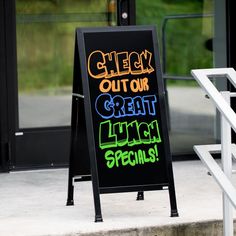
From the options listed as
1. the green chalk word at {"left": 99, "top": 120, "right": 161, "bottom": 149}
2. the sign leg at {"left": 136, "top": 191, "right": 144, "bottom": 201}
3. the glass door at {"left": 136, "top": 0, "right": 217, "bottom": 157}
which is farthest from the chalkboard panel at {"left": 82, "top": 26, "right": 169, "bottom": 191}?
the glass door at {"left": 136, "top": 0, "right": 217, "bottom": 157}

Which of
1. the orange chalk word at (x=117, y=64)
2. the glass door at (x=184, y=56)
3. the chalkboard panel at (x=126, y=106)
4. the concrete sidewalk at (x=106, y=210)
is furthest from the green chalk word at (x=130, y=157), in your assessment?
the glass door at (x=184, y=56)

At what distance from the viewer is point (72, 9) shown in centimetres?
727

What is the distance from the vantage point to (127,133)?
5449 millimetres

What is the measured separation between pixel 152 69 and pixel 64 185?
1.57m

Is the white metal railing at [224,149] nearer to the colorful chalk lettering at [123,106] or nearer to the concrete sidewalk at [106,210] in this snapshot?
the concrete sidewalk at [106,210]

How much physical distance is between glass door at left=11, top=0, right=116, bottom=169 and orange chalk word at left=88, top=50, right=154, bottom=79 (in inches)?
74.2

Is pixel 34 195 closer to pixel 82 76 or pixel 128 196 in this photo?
pixel 128 196

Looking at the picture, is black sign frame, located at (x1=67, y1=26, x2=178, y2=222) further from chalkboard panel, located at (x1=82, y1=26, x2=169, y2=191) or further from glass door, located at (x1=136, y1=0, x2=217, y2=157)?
glass door, located at (x1=136, y1=0, x2=217, y2=157)

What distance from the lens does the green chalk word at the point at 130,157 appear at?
538 cm

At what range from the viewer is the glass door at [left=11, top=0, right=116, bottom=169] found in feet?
23.6

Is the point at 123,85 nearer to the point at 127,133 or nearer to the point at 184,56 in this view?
the point at 127,133

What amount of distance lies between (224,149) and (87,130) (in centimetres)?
99

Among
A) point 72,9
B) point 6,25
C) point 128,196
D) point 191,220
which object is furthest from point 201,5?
point 191,220

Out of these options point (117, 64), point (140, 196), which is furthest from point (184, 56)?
point (117, 64)
